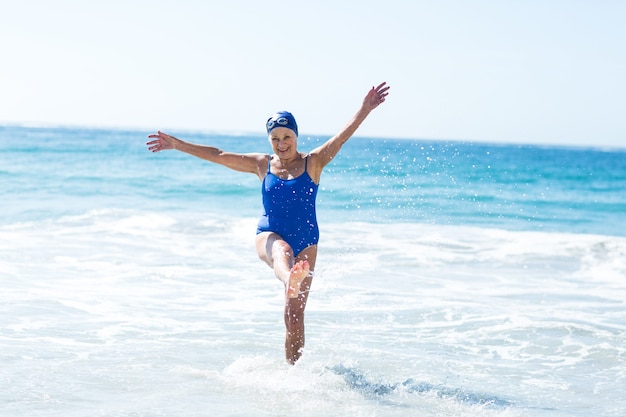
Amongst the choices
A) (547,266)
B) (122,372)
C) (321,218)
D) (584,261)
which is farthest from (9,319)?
(321,218)

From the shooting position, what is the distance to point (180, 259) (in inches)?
488

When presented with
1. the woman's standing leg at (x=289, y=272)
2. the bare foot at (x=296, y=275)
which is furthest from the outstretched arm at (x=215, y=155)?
the bare foot at (x=296, y=275)

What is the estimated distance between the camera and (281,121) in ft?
20.5

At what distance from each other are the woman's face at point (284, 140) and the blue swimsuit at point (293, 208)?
0.16 meters


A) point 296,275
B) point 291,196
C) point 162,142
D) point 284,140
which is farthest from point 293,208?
point 162,142

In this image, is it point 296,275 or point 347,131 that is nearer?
point 296,275

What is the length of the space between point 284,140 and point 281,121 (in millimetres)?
150

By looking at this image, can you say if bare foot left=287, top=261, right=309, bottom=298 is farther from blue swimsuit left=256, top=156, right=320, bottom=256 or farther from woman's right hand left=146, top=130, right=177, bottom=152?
woman's right hand left=146, top=130, right=177, bottom=152

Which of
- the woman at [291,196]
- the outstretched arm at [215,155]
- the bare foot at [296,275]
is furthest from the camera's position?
the outstretched arm at [215,155]

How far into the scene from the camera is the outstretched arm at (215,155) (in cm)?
630

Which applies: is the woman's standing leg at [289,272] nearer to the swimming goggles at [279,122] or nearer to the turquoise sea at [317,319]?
the turquoise sea at [317,319]

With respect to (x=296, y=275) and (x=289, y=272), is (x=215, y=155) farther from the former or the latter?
(x=296, y=275)

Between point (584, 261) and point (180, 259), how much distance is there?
709 cm

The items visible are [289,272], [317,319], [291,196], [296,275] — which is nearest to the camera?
[296,275]
